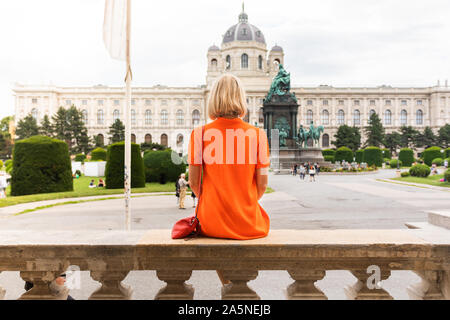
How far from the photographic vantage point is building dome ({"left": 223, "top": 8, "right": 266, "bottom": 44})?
80438 mm

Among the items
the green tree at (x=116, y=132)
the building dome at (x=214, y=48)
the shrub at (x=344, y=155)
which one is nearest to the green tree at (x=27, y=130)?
the green tree at (x=116, y=132)

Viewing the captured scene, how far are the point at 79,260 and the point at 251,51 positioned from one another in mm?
81559

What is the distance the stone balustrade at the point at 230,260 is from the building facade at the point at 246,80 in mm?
77688

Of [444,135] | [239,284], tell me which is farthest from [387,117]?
[239,284]

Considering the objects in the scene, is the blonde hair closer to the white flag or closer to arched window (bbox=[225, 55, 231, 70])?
the white flag

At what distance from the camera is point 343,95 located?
8269 centimetres

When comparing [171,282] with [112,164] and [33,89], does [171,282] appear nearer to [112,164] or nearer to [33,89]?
[112,164]

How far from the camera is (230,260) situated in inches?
87.7

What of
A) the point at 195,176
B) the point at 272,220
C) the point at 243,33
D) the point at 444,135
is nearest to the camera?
the point at 195,176

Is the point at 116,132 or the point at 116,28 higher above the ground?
the point at 116,132

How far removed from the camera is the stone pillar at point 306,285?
7.36ft

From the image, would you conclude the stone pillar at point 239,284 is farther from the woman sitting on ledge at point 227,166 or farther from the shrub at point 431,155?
the shrub at point 431,155

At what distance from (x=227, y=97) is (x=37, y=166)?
15.1 meters

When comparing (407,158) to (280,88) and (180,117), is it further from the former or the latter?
(180,117)
